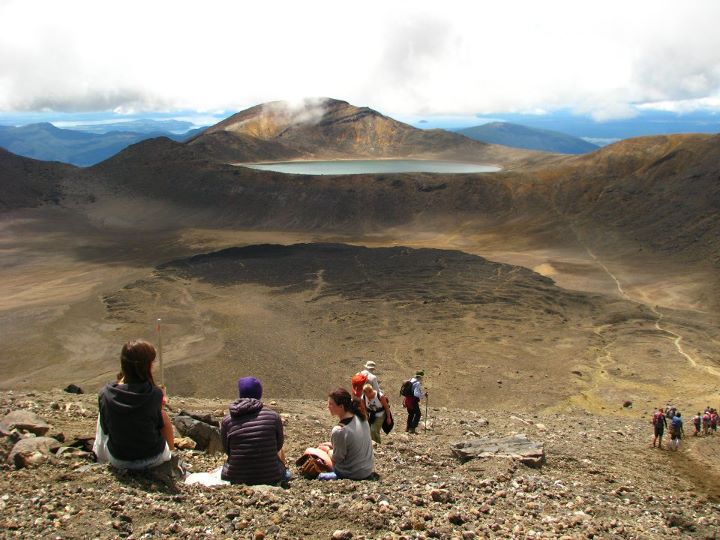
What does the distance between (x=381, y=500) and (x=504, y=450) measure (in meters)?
3.87

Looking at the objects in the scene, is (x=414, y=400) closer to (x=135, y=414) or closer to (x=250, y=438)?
(x=250, y=438)

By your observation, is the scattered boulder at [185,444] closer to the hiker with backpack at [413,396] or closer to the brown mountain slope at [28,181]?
the hiker with backpack at [413,396]

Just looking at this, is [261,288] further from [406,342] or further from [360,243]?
[360,243]

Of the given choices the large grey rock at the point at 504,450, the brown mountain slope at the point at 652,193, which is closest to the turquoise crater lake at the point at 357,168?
the brown mountain slope at the point at 652,193

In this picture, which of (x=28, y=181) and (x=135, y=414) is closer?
(x=135, y=414)

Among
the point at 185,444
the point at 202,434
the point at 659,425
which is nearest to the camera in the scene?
the point at 185,444

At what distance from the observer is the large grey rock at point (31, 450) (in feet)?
19.4

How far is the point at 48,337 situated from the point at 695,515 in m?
27.4

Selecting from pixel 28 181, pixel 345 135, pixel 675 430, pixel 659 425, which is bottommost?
pixel 675 430

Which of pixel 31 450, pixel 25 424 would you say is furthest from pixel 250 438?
pixel 25 424

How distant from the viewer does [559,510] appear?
6566 mm

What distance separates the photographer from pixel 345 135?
462 ft

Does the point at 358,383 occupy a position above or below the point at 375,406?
above

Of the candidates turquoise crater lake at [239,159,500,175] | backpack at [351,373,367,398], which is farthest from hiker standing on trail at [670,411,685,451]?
turquoise crater lake at [239,159,500,175]
